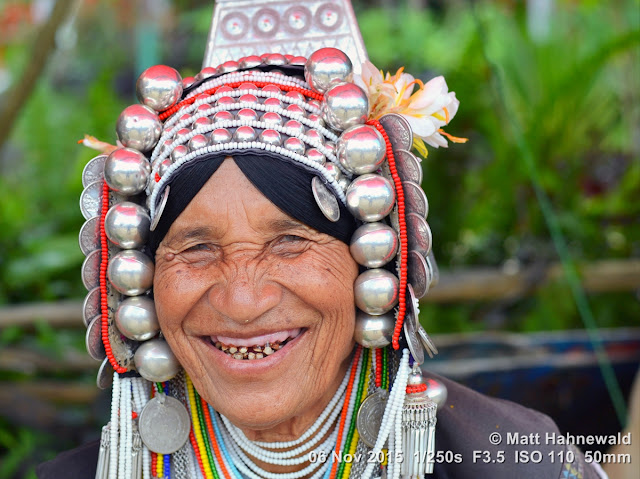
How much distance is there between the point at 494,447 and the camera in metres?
2.03

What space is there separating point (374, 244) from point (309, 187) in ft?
0.74

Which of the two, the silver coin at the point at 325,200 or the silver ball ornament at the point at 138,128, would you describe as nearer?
the silver coin at the point at 325,200

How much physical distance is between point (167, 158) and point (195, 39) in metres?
10.7

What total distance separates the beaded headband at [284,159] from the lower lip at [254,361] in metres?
0.18

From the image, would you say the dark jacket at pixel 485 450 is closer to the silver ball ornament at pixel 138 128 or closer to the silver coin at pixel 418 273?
the silver coin at pixel 418 273

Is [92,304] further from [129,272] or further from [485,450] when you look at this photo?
[485,450]

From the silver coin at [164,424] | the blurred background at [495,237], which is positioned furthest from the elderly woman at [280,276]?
the blurred background at [495,237]

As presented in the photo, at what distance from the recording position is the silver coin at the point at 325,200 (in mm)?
1759

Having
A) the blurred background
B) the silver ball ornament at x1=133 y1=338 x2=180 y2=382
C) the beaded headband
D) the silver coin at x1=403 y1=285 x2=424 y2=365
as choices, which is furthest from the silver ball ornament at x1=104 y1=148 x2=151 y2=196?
the blurred background

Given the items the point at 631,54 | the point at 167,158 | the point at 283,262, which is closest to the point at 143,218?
the point at 167,158

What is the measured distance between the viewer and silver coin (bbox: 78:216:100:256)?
1941mm

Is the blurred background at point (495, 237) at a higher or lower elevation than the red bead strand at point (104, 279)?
higher

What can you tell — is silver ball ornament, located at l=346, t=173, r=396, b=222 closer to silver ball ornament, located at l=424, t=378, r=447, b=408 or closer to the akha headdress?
the akha headdress

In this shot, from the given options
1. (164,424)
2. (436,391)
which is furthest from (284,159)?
(164,424)
